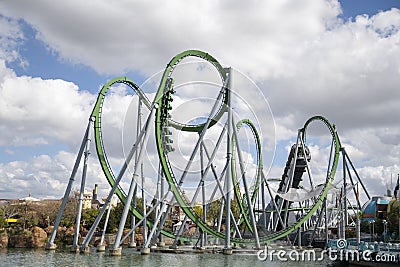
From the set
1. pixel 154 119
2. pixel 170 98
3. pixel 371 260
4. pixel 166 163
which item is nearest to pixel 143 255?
pixel 166 163

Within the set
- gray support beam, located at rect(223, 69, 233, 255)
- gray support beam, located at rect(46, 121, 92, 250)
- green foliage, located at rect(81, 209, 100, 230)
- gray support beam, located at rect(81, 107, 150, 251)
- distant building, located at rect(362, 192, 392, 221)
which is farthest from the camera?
green foliage, located at rect(81, 209, 100, 230)

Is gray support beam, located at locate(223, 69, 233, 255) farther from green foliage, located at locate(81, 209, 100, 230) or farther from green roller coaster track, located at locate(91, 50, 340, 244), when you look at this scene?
green foliage, located at locate(81, 209, 100, 230)

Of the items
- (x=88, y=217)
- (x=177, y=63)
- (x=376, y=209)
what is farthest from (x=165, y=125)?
(x=376, y=209)

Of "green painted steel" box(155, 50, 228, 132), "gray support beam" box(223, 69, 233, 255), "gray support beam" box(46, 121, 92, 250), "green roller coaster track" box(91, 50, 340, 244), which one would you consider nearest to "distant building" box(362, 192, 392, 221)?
"green roller coaster track" box(91, 50, 340, 244)

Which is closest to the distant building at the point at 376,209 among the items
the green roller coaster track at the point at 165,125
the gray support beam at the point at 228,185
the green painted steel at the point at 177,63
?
the green roller coaster track at the point at 165,125

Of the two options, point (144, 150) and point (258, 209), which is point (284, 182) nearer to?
point (258, 209)

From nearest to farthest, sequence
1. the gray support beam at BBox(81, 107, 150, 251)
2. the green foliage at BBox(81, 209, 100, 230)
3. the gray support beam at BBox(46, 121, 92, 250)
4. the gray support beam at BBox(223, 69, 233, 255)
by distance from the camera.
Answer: the gray support beam at BBox(81, 107, 150, 251)
the gray support beam at BBox(223, 69, 233, 255)
the gray support beam at BBox(46, 121, 92, 250)
the green foliage at BBox(81, 209, 100, 230)

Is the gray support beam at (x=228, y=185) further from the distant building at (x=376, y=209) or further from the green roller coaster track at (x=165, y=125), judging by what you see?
the distant building at (x=376, y=209)

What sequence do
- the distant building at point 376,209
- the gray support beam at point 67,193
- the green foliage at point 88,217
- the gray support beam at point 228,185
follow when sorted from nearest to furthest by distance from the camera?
1. the gray support beam at point 228,185
2. the gray support beam at point 67,193
3. the distant building at point 376,209
4. the green foliage at point 88,217

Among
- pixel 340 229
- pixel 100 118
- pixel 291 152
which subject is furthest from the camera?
pixel 291 152

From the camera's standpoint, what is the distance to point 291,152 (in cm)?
4947

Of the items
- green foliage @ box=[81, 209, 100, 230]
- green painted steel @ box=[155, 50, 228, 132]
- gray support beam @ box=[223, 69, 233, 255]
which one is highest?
green painted steel @ box=[155, 50, 228, 132]

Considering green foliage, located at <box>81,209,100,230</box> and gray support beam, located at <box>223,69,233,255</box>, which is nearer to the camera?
gray support beam, located at <box>223,69,233,255</box>

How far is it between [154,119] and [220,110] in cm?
662
